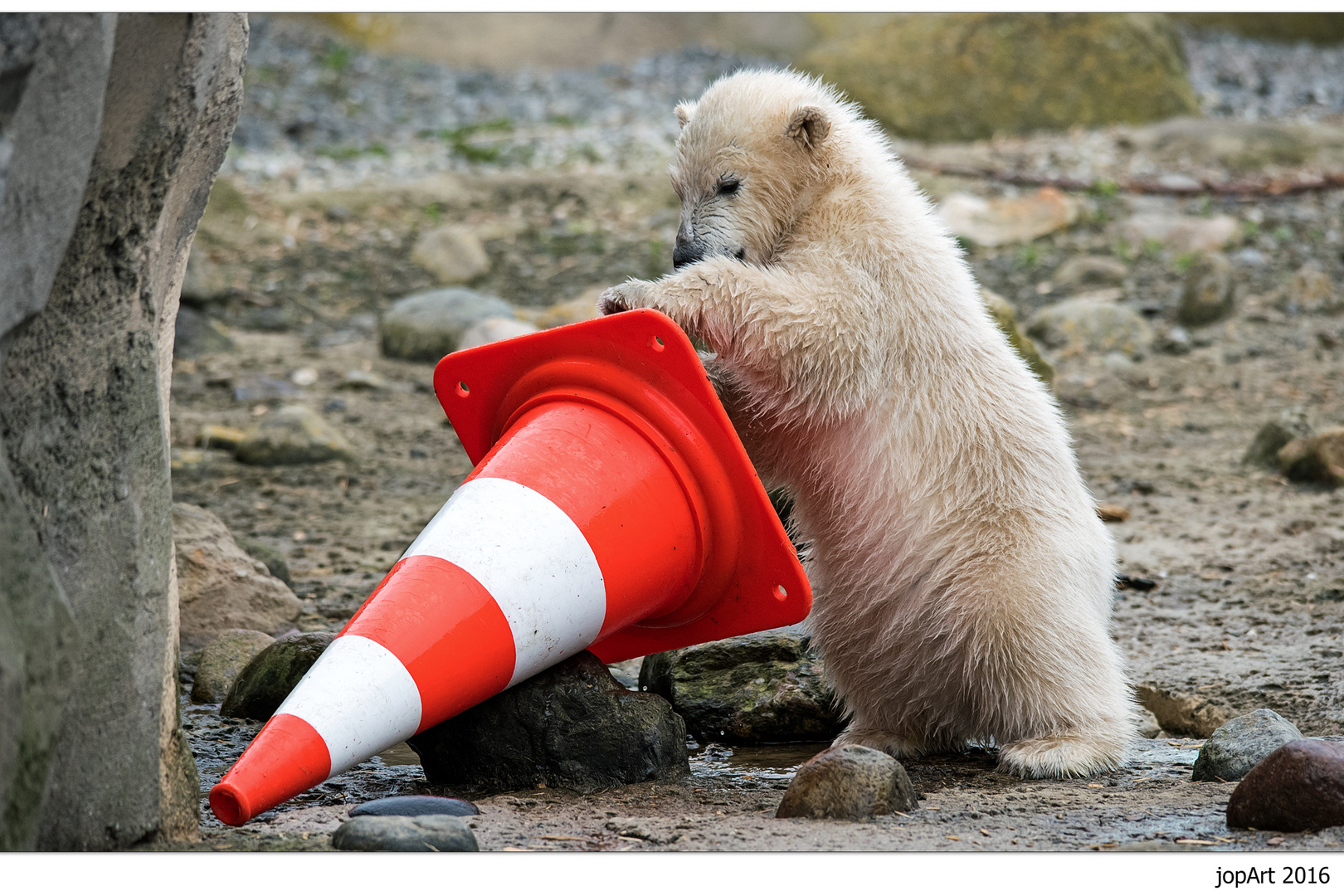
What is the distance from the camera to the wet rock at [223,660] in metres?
3.31

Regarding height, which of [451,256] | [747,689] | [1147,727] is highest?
[451,256]

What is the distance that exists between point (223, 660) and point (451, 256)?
5.48 m

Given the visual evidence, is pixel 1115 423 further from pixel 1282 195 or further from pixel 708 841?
pixel 708 841

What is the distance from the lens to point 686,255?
10.3 feet

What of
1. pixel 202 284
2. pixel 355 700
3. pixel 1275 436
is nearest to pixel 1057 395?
pixel 1275 436

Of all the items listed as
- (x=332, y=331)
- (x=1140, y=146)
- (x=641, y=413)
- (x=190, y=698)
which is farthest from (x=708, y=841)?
(x=1140, y=146)

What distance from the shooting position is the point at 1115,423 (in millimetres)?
6441

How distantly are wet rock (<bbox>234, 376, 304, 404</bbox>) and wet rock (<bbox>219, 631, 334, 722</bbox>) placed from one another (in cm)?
354

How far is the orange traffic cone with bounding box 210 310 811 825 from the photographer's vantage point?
231 cm

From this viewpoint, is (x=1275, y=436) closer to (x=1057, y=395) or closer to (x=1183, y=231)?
(x=1057, y=395)

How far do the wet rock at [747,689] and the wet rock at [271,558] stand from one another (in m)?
1.40

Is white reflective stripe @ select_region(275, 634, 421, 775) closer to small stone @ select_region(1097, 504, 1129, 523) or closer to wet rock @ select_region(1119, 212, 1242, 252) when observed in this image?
small stone @ select_region(1097, 504, 1129, 523)

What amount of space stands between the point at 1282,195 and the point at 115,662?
367 inches
